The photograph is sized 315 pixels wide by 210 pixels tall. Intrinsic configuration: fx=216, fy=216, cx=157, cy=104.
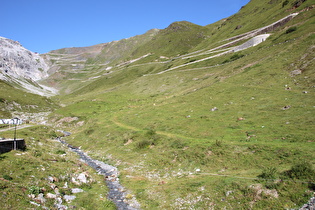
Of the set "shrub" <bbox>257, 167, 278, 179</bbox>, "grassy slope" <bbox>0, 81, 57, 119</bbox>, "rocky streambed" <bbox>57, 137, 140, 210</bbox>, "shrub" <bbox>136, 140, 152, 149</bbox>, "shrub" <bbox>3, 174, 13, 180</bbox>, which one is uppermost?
"grassy slope" <bbox>0, 81, 57, 119</bbox>

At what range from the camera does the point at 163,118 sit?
48.4m

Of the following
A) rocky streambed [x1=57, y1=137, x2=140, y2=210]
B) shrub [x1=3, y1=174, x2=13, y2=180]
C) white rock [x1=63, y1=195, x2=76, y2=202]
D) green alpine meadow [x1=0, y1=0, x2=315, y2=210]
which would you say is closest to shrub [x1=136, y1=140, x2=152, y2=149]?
green alpine meadow [x1=0, y1=0, x2=315, y2=210]

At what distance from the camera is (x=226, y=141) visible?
2848 cm

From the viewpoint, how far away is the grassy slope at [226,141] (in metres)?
18.3

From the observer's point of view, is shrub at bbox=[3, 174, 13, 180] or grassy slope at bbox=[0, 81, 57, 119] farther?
grassy slope at bbox=[0, 81, 57, 119]

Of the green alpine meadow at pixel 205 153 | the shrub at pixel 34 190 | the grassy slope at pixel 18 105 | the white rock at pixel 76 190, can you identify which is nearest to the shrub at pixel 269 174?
the green alpine meadow at pixel 205 153

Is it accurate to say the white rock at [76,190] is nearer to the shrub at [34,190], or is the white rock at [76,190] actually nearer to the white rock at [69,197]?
the white rock at [69,197]

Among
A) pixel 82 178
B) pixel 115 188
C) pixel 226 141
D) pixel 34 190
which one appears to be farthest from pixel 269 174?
pixel 34 190

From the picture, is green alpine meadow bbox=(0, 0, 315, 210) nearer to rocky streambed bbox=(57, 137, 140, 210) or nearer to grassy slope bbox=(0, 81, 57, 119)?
rocky streambed bbox=(57, 137, 140, 210)

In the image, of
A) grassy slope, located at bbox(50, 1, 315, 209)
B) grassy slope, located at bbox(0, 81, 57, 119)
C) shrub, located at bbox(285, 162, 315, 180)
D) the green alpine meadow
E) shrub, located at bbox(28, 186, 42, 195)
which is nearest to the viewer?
shrub, located at bbox(28, 186, 42, 195)

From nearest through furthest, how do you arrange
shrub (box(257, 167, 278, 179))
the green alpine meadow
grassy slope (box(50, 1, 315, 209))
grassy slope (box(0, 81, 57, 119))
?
the green alpine meadow, shrub (box(257, 167, 278, 179)), grassy slope (box(50, 1, 315, 209)), grassy slope (box(0, 81, 57, 119))

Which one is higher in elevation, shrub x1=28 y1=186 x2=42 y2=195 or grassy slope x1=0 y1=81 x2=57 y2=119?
grassy slope x1=0 y1=81 x2=57 y2=119

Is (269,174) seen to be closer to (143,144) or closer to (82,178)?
(82,178)

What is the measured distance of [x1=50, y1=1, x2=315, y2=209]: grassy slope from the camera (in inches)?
722
